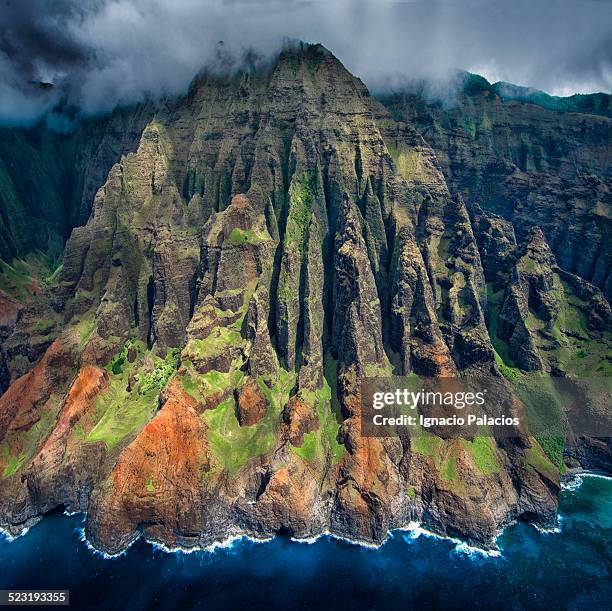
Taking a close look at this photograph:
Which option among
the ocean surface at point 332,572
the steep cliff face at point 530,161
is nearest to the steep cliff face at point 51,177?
the steep cliff face at point 530,161

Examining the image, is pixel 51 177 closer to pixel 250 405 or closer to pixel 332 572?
pixel 250 405

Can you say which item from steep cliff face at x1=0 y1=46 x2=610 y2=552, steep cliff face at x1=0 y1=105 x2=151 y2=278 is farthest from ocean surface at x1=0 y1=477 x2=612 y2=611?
steep cliff face at x1=0 y1=105 x2=151 y2=278

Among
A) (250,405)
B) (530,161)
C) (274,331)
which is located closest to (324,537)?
(250,405)

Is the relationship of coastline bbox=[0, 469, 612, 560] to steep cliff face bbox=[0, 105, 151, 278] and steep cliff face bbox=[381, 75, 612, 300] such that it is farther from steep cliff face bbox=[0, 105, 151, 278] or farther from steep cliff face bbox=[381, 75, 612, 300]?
steep cliff face bbox=[0, 105, 151, 278]

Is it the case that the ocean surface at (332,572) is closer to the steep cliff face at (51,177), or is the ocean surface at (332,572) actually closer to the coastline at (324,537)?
the coastline at (324,537)

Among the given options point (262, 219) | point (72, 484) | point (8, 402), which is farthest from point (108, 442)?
point (262, 219)

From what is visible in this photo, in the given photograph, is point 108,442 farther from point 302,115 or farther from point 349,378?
point 302,115

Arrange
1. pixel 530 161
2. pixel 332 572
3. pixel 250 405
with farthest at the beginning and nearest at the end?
pixel 530 161
pixel 250 405
pixel 332 572
